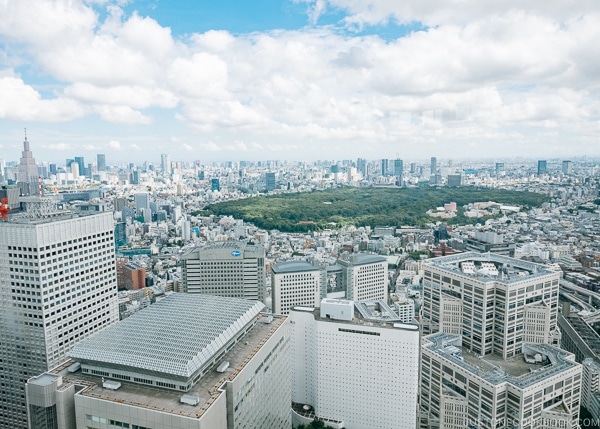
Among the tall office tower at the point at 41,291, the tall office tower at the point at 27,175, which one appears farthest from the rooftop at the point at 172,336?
the tall office tower at the point at 27,175

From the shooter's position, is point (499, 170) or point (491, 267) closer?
point (491, 267)

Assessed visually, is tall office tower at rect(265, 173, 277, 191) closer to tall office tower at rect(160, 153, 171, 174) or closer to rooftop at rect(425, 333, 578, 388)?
tall office tower at rect(160, 153, 171, 174)

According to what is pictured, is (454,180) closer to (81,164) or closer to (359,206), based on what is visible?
(359,206)

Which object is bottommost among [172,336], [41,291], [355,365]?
[355,365]

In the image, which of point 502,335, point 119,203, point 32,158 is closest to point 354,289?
point 502,335

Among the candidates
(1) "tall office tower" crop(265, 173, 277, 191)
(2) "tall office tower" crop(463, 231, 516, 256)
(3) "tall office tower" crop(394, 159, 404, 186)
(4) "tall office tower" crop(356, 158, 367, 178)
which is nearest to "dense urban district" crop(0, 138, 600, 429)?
(2) "tall office tower" crop(463, 231, 516, 256)

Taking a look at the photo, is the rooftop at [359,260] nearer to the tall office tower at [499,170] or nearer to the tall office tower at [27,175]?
the tall office tower at [27,175]

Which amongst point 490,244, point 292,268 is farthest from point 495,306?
point 490,244
